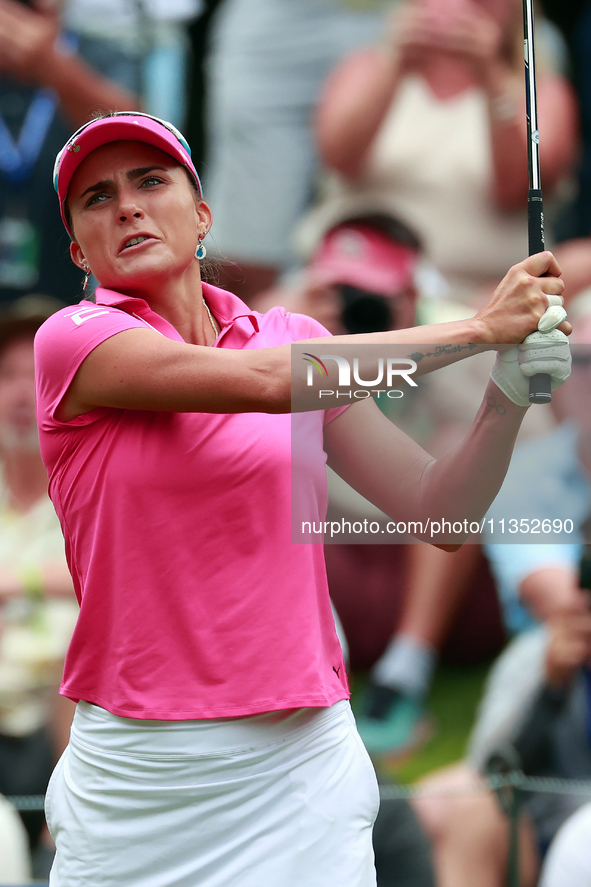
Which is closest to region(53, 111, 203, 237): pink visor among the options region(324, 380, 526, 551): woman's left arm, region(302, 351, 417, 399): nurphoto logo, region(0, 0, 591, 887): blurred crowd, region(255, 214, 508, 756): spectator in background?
region(302, 351, 417, 399): nurphoto logo

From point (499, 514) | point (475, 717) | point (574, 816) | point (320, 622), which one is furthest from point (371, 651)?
point (320, 622)

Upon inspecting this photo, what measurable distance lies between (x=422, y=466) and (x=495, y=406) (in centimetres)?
17

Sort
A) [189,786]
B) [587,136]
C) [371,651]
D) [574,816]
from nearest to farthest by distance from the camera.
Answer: [189,786], [574,816], [371,651], [587,136]

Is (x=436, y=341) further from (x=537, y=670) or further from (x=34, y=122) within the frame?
(x=34, y=122)

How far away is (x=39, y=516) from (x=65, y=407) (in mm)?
2270

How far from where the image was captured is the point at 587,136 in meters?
4.34

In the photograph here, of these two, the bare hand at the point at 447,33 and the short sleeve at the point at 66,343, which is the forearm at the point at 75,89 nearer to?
the bare hand at the point at 447,33

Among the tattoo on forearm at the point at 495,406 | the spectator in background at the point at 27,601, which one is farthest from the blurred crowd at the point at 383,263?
the tattoo on forearm at the point at 495,406

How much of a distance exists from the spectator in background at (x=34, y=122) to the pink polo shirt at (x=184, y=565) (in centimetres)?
292

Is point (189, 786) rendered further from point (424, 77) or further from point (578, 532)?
point (424, 77)

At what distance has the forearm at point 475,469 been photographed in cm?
167

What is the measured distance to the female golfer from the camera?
1.52 m

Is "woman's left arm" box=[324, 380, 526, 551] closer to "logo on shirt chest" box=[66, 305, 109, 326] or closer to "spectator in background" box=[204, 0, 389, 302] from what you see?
"logo on shirt chest" box=[66, 305, 109, 326]

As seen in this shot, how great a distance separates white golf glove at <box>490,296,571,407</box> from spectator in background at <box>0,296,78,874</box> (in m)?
2.10
